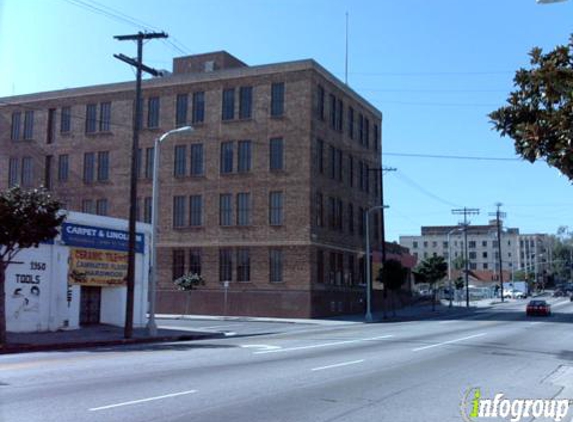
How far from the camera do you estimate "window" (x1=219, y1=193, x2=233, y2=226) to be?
52.1 meters

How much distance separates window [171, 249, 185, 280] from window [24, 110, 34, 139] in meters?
17.5

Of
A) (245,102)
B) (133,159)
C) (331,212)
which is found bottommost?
(133,159)

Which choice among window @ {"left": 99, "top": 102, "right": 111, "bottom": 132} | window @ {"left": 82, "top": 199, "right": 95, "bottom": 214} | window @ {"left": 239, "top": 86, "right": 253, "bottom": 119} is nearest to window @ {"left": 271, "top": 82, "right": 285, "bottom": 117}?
window @ {"left": 239, "top": 86, "right": 253, "bottom": 119}

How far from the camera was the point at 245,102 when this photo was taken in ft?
173

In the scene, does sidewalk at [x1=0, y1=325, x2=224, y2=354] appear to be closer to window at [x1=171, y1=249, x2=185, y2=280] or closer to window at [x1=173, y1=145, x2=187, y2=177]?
window at [x1=171, y1=249, x2=185, y2=280]

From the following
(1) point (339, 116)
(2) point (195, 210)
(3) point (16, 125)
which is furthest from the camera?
(3) point (16, 125)

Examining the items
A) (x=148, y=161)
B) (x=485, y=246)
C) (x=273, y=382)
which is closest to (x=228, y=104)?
(x=148, y=161)

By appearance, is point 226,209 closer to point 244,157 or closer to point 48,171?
point 244,157

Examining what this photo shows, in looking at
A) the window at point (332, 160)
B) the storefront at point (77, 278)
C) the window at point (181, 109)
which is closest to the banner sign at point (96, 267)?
the storefront at point (77, 278)

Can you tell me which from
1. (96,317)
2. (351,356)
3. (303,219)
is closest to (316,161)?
(303,219)

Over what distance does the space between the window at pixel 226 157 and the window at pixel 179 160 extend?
132 inches

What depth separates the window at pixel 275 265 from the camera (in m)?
49.8

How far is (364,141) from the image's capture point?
207ft

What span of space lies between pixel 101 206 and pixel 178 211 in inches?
290
